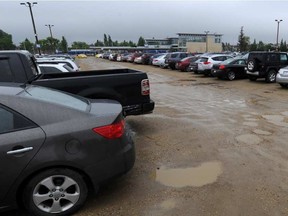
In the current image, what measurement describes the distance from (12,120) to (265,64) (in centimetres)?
1614

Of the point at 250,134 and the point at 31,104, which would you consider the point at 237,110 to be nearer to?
the point at 250,134

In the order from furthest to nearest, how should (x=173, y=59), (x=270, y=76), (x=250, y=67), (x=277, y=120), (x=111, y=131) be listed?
(x=173, y=59)
(x=250, y=67)
(x=270, y=76)
(x=277, y=120)
(x=111, y=131)

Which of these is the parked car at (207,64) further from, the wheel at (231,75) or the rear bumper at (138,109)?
the rear bumper at (138,109)

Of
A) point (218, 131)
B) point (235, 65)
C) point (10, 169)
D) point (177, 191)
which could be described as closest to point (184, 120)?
point (218, 131)

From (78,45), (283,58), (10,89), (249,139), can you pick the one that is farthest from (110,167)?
(78,45)

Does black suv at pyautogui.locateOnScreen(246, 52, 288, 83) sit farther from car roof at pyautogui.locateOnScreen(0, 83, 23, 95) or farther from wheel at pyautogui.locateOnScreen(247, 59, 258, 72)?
car roof at pyautogui.locateOnScreen(0, 83, 23, 95)

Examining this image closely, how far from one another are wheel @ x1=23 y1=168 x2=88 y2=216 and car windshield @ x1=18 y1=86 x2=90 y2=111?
2.73ft

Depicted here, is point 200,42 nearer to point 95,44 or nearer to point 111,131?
point 95,44

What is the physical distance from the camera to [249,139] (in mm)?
6465

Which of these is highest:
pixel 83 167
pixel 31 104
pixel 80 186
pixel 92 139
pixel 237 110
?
pixel 31 104

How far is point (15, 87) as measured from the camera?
397cm

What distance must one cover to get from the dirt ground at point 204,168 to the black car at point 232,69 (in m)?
10.1

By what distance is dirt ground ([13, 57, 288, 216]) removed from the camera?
3.82 metres

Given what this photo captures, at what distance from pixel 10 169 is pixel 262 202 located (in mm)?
3009
